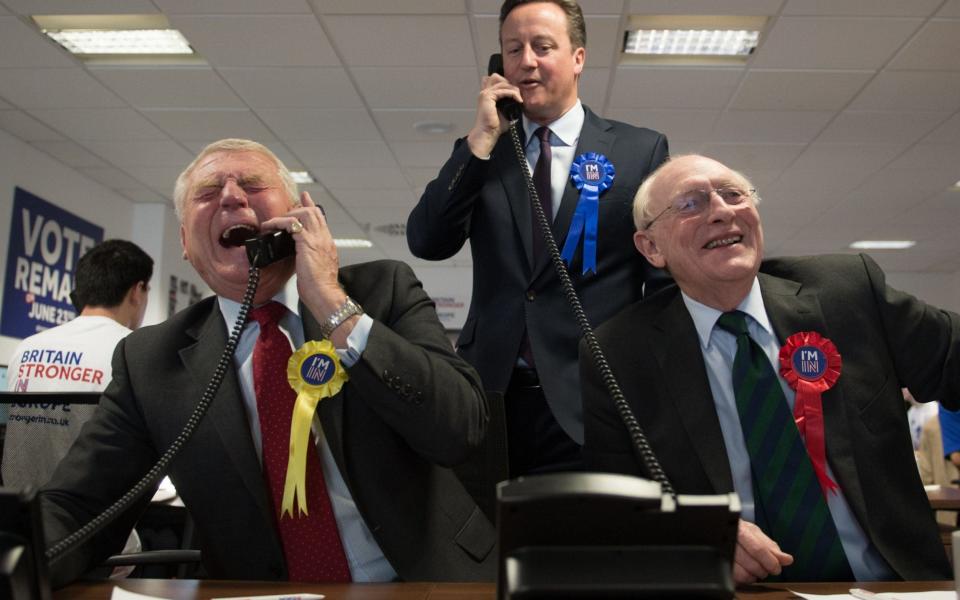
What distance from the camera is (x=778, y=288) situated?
1.57 meters

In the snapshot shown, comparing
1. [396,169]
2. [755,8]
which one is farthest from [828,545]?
[396,169]

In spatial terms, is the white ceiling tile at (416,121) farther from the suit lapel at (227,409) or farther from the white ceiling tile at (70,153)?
the suit lapel at (227,409)

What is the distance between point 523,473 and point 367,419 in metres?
0.51

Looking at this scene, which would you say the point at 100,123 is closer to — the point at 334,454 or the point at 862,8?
the point at 862,8

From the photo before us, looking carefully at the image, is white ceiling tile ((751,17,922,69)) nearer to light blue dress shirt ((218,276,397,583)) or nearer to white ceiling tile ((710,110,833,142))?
→ white ceiling tile ((710,110,833,142))

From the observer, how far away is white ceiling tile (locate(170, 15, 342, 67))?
4844 millimetres

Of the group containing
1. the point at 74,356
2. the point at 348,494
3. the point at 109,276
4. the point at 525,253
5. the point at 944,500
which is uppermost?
the point at 109,276

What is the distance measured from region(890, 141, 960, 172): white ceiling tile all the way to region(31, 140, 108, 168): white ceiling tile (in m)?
6.72

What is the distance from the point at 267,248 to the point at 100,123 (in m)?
5.90

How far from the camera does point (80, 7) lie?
15.7 ft

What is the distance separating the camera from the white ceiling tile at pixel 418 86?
18.2 feet

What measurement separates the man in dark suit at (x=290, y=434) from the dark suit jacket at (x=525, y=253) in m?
0.32

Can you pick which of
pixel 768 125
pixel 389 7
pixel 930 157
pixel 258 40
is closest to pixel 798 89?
pixel 768 125

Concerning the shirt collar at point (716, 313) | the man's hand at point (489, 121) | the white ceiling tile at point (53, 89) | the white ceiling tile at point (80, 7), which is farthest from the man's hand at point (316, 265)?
the white ceiling tile at point (53, 89)
